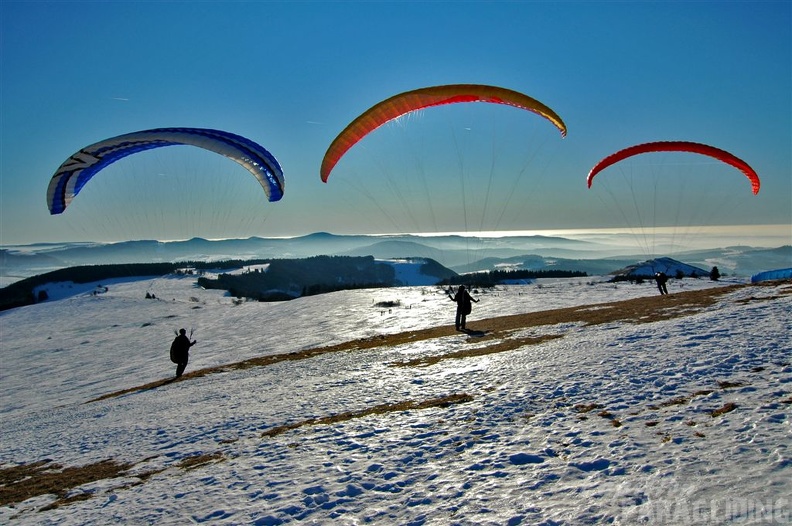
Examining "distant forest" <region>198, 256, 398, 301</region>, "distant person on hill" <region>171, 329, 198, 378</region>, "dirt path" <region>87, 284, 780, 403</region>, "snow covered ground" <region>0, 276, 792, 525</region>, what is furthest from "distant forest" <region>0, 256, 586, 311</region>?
"snow covered ground" <region>0, 276, 792, 525</region>

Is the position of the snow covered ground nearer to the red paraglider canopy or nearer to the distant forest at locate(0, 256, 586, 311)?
the red paraglider canopy

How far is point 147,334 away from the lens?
40156 mm

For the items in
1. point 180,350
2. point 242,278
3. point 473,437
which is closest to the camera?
point 473,437

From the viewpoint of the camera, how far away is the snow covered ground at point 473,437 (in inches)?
235

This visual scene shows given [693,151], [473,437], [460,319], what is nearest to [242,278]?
[460,319]

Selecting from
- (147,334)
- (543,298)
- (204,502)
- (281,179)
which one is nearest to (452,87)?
(281,179)

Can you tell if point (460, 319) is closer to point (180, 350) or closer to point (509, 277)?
point (180, 350)

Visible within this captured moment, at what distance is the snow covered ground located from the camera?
5957 mm

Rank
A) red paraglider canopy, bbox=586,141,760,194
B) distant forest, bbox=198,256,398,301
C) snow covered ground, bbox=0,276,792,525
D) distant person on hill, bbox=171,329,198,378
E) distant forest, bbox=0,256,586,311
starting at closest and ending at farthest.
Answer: snow covered ground, bbox=0,276,792,525 < distant person on hill, bbox=171,329,198,378 < red paraglider canopy, bbox=586,141,760,194 < distant forest, bbox=0,256,586,311 < distant forest, bbox=198,256,398,301

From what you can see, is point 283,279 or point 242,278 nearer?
point 242,278

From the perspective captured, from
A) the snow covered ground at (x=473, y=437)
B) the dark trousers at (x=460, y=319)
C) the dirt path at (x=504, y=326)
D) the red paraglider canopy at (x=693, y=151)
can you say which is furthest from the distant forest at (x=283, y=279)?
the snow covered ground at (x=473, y=437)

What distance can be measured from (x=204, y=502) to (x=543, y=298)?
31.5 metres

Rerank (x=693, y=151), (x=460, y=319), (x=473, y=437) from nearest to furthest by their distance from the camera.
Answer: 1. (x=473, y=437)
2. (x=693, y=151)
3. (x=460, y=319)

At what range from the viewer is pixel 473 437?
27.1 ft
